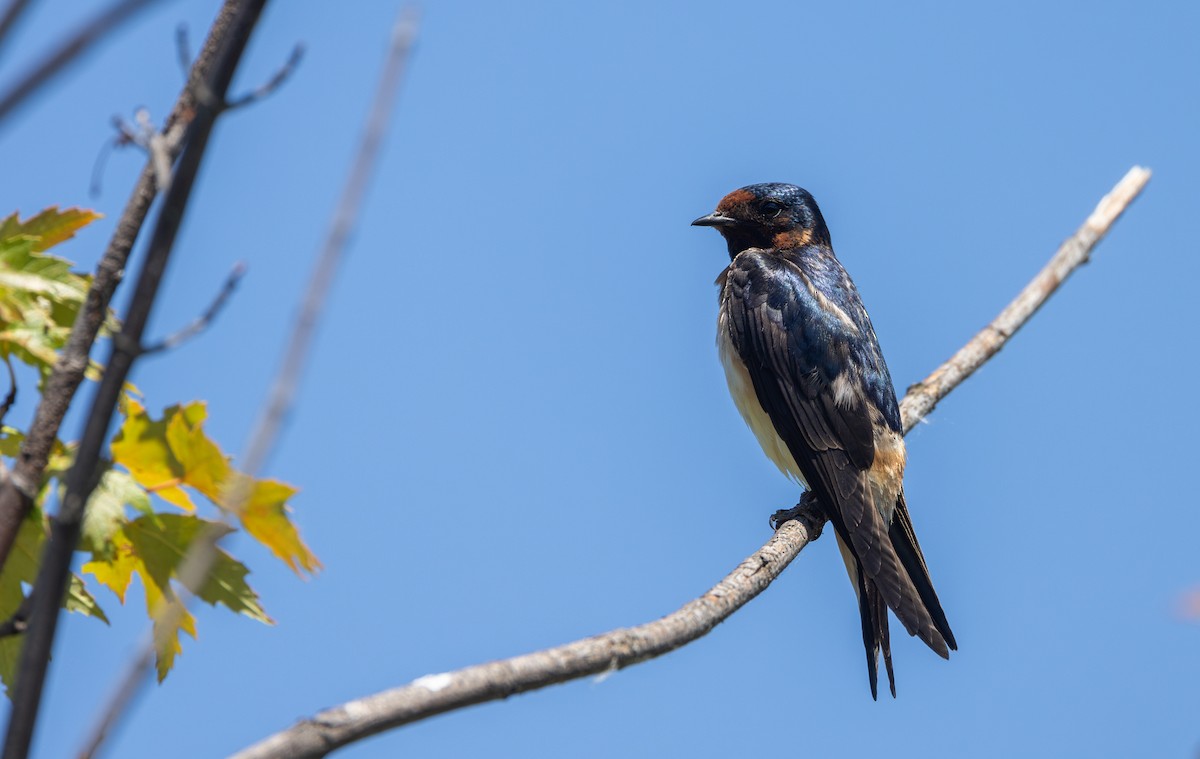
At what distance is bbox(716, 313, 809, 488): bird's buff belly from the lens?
20.3ft

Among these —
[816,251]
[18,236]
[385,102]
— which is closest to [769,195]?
[816,251]

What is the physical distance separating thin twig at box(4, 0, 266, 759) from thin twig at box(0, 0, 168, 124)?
0.90 ft

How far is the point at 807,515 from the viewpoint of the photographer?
5.48m

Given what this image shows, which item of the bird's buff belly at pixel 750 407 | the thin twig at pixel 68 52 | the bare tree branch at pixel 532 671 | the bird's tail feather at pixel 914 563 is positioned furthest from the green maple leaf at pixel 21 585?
the bird's buff belly at pixel 750 407

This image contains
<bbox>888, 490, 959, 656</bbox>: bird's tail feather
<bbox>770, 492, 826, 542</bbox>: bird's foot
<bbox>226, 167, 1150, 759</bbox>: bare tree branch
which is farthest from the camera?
<bbox>770, 492, 826, 542</bbox>: bird's foot

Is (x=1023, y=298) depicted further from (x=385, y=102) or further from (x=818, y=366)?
(x=385, y=102)

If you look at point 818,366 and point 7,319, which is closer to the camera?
point 7,319

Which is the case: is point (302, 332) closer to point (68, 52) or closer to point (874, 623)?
point (68, 52)

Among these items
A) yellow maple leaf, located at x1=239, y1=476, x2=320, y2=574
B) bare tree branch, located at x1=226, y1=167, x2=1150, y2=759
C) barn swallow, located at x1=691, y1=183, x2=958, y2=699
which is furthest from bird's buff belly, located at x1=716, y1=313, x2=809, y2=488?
yellow maple leaf, located at x1=239, y1=476, x2=320, y2=574

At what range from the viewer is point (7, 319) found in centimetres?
246

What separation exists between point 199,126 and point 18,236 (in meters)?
1.35

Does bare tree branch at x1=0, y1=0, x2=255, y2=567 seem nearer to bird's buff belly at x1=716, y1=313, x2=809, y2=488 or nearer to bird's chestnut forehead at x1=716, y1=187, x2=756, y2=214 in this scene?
bird's buff belly at x1=716, y1=313, x2=809, y2=488

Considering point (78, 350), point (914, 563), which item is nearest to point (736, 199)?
point (914, 563)

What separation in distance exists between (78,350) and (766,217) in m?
5.46
